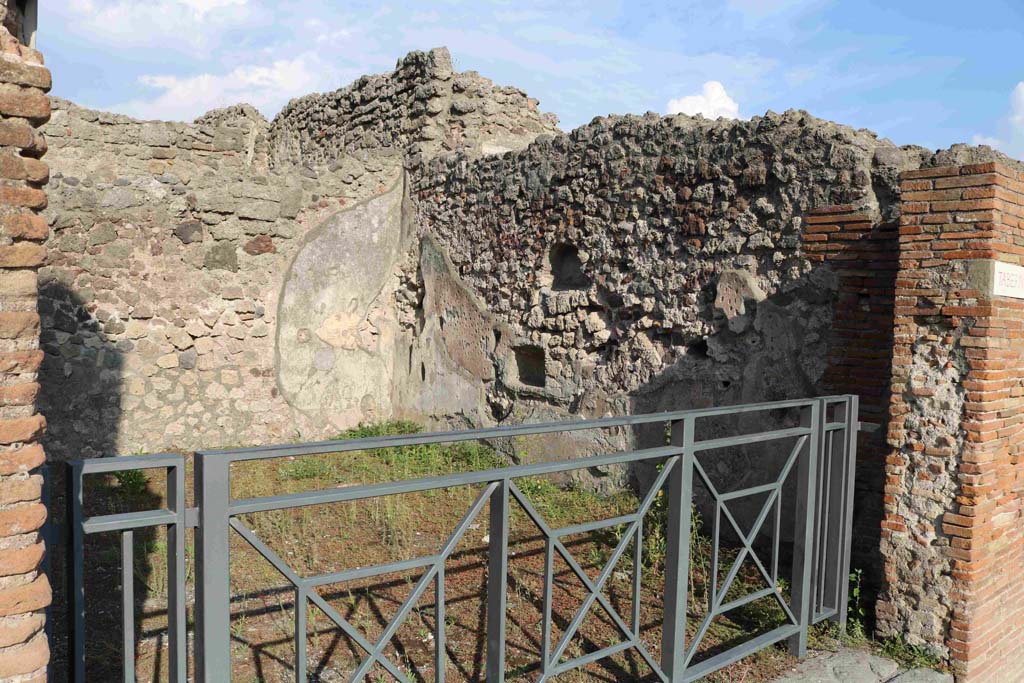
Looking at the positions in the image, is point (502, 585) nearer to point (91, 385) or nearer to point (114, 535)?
point (114, 535)

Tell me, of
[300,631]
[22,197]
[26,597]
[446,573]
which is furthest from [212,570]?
[446,573]

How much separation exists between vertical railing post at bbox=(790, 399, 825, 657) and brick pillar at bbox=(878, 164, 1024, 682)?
39 cm

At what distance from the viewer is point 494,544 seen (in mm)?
2564

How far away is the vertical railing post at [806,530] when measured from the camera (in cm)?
360

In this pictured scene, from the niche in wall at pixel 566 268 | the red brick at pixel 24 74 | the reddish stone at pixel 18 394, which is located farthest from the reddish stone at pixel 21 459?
the niche in wall at pixel 566 268

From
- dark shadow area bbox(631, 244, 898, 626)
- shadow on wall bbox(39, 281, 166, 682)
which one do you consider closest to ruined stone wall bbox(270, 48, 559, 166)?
shadow on wall bbox(39, 281, 166, 682)

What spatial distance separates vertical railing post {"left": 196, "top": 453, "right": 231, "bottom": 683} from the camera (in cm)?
196

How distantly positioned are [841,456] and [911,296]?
840mm

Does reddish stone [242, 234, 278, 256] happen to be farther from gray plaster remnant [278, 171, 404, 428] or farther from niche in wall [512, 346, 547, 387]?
niche in wall [512, 346, 547, 387]

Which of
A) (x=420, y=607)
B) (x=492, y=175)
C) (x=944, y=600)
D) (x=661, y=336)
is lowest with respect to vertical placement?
(x=420, y=607)

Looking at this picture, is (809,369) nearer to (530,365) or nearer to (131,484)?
(530,365)

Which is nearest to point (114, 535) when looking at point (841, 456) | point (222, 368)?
point (222, 368)

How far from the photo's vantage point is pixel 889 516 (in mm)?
3742

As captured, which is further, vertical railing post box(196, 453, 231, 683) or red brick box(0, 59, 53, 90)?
vertical railing post box(196, 453, 231, 683)
